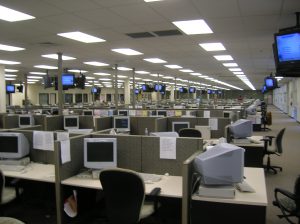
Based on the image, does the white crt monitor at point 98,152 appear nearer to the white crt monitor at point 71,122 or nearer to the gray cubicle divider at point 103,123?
the gray cubicle divider at point 103,123

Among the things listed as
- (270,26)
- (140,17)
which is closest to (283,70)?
(270,26)

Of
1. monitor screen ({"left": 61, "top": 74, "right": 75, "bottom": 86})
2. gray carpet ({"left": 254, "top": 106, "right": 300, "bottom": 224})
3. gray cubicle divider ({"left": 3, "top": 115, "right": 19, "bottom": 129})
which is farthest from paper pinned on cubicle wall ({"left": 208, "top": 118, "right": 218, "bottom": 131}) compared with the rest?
monitor screen ({"left": 61, "top": 74, "right": 75, "bottom": 86})

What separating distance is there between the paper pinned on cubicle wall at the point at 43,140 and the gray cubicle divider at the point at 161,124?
2206 millimetres

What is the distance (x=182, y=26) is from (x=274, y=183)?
10.2 feet

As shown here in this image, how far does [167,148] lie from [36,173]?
59.4 inches

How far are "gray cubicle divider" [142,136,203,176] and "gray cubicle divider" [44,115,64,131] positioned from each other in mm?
4035

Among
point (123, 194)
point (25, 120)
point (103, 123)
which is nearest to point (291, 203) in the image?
point (123, 194)

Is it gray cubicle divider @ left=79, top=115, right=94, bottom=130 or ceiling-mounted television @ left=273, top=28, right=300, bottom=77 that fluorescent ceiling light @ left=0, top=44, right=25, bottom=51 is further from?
ceiling-mounted television @ left=273, top=28, right=300, bottom=77

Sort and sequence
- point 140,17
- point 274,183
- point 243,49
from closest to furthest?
point 140,17, point 274,183, point 243,49

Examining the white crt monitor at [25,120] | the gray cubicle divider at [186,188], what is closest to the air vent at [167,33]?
the gray cubicle divider at [186,188]

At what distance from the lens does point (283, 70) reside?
401 centimetres

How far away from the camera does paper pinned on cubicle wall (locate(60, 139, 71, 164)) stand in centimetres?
293

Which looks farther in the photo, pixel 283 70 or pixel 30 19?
pixel 30 19

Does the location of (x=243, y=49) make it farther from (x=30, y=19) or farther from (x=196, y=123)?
(x=30, y=19)
